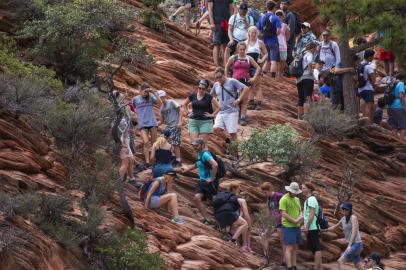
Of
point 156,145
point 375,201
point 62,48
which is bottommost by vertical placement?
point 375,201

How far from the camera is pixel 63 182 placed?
781 inches

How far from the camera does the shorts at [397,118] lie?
96.6ft

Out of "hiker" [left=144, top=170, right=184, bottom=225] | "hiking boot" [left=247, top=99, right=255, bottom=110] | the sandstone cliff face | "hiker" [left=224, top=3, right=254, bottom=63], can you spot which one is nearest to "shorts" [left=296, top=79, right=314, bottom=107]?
the sandstone cliff face

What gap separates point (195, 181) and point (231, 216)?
1943 millimetres

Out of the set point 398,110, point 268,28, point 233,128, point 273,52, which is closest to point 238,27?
point 268,28

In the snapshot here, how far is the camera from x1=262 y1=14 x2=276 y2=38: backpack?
2880 cm

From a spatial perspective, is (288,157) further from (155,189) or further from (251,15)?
(251,15)

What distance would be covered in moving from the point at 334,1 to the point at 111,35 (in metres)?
5.00

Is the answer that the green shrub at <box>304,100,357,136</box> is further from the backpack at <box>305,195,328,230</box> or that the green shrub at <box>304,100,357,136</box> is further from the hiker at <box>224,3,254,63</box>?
the backpack at <box>305,195,328,230</box>

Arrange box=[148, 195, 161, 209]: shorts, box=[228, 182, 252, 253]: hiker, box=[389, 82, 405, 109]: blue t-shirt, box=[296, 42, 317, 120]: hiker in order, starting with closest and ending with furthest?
box=[148, 195, 161, 209]: shorts, box=[228, 182, 252, 253]: hiker, box=[296, 42, 317, 120]: hiker, box=[389, 82, 405, 109]: blue t-shirt

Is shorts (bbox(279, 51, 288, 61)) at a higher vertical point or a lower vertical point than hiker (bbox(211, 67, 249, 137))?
higher

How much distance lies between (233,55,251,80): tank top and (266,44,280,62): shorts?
3724mm

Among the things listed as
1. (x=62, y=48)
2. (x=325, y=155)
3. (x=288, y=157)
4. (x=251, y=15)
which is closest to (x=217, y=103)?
(x=288, y=157)

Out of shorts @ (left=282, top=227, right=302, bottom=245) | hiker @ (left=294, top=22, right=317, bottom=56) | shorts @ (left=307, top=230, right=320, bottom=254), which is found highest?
hiker @ (left=294, top=22, right=317, bottom=56)
